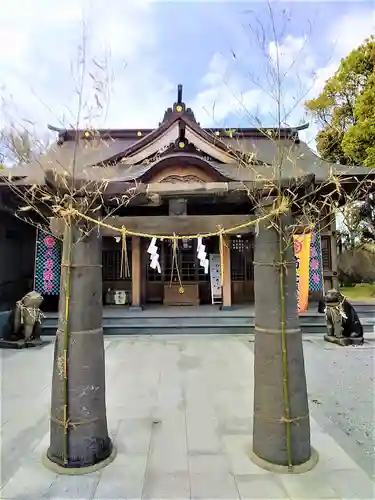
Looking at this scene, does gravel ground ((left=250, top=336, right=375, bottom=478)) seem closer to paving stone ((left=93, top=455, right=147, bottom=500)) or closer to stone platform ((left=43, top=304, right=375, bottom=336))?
stone platform ((left=43, top=304, right=375, bottom=336))

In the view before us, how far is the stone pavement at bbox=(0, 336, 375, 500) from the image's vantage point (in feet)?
8.38

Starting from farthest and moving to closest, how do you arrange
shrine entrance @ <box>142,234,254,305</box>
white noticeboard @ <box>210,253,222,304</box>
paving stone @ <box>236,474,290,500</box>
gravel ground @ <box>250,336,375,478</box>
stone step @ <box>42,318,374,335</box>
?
shrine entrance @ <box>142,234,254,305</box> < white noticeboard @ <box>210,253,222,304</box> < stone step @ <box>42,318,374,335</box> < gravel ground @ <box>250,336,375,478</box> < paving stone @ <box>236,474,290,500</box>

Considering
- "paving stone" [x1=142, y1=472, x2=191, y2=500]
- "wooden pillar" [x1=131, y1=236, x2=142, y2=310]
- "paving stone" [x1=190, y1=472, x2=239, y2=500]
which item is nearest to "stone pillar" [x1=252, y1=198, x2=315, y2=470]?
"paving stone" [x1=190, y1=472, x2=239, y2=500]

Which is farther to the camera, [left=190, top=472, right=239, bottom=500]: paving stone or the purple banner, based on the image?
the purple banner

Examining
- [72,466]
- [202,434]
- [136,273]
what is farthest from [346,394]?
[136,273]

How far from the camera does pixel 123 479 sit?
2680 millimetres

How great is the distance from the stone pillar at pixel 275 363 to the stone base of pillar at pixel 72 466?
4.10 ft

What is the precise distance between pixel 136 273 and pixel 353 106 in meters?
11.1

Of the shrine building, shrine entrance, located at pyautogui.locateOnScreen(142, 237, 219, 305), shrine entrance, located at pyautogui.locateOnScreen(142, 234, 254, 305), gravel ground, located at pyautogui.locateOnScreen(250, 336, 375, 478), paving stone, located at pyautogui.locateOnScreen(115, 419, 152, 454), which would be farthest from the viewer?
shrine entrance, located at pyautogui.locateOnScreen(142, 234, 254, 305)

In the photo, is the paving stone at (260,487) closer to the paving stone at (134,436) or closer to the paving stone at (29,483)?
the paving stone at (134,436)

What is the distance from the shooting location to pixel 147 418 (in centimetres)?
388

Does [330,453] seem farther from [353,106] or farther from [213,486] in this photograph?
[353,106]

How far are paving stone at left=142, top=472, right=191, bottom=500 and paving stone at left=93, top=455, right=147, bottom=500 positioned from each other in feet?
0.19

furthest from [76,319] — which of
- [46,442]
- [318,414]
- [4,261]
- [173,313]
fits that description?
[4,261]
